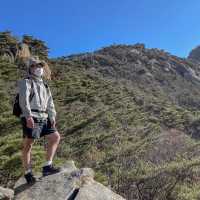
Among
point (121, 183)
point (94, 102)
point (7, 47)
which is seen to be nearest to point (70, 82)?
point (94, 102)

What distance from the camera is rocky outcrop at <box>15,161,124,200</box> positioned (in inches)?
185

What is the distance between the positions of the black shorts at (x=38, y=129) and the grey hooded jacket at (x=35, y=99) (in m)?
0.07

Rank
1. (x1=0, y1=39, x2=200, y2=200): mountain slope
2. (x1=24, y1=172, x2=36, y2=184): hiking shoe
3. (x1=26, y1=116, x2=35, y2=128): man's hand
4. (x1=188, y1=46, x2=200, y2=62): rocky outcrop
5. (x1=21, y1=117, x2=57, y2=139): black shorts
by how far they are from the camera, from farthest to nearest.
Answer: (x1=188, y1=46, x2=200, y2=62): rocky outcrop
(x1=0, y1=39, x2=200, y2=200): mountain slope
(x1=24, y1=172, x2=36, y2=184): hiking shoe
(x1=21, y1=117, x2=57, y2=139): black shorts
(x1=26, y1=116, x2=35, y2=128): man's hand

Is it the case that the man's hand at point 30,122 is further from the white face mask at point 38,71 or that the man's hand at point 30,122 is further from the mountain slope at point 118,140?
the mountain slope at point 118,140

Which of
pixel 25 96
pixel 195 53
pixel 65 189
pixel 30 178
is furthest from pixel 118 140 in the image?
pixel 195 53

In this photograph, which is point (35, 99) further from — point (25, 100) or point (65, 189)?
point (65, 189)

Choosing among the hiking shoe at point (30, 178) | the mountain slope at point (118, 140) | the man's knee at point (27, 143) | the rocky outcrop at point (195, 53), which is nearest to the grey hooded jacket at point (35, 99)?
the man's knee at point (27, 143)

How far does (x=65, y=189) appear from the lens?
4.83m

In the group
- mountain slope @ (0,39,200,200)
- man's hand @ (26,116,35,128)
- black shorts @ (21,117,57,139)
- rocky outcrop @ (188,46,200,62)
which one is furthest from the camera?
rocky outcrop @ (188,46,200,62)

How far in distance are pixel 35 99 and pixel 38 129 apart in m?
0.41

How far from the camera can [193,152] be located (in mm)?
13477

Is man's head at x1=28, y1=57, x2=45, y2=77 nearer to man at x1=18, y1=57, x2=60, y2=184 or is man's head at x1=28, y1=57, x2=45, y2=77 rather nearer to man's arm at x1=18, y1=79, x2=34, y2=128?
man at x1=18, y1=57, x2=60, y2=184

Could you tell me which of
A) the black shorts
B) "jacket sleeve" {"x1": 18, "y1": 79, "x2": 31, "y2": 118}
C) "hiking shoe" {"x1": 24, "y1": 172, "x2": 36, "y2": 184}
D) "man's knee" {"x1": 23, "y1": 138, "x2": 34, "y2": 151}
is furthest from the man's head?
"hiking shoe" {"x1": 24, "y1": 172, "x2": 36, "y2": 184}

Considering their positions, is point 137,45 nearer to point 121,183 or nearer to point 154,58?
point 154,58
